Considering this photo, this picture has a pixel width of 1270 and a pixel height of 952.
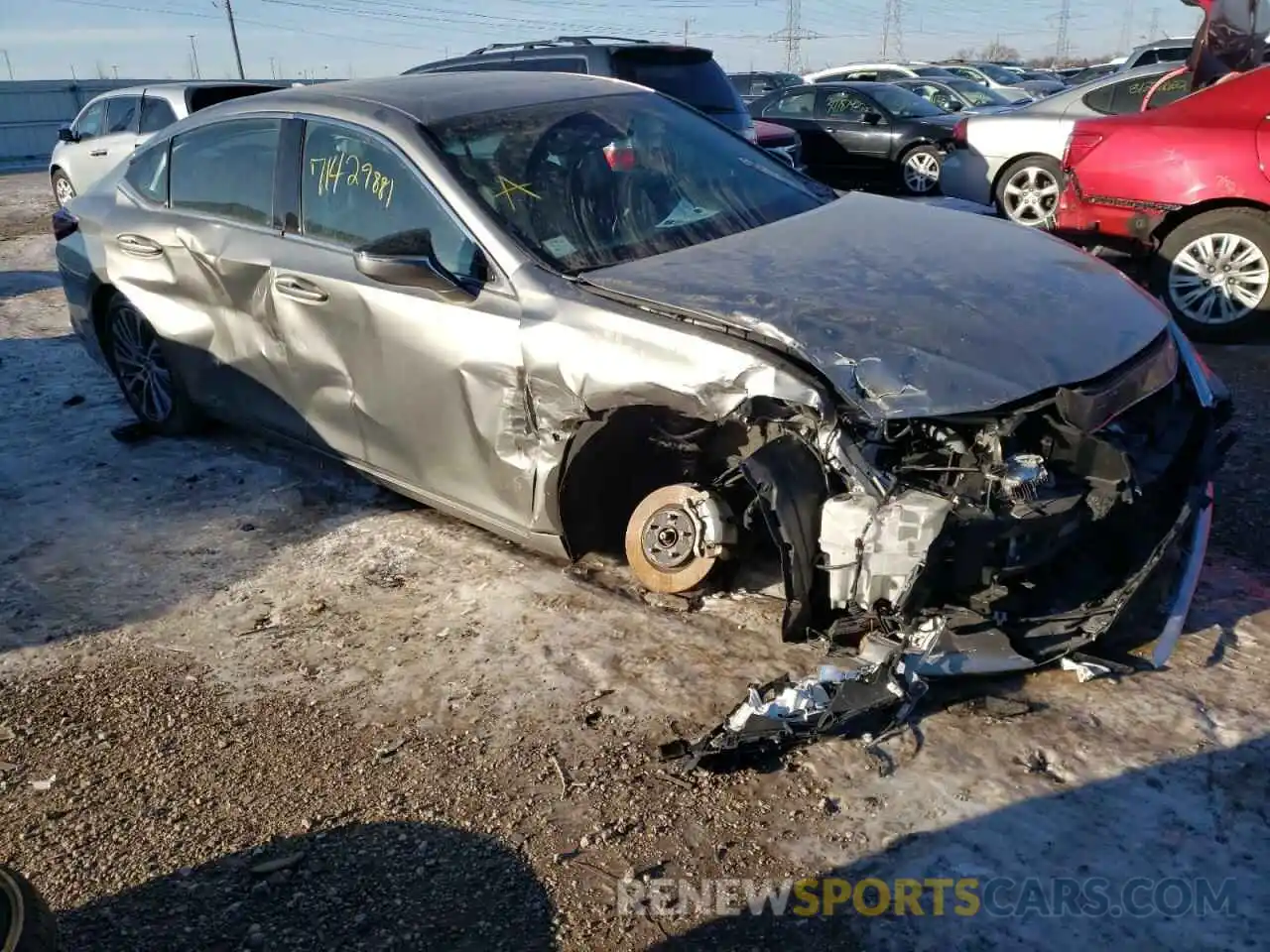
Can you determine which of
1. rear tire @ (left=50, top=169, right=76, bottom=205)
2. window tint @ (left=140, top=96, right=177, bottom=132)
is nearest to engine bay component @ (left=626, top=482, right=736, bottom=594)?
window tint @ (left=140, top=96, right=177, bottom=132)

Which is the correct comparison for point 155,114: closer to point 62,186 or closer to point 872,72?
point 62,186

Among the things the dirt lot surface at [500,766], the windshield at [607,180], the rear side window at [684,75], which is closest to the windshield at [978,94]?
the rear side window at [684,75]

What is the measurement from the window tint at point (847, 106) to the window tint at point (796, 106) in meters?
0.23

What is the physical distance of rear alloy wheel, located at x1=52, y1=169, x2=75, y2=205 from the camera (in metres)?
13.4

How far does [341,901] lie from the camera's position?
2.48 meters

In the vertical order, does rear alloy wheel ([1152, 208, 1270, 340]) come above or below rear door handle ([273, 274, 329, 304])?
below

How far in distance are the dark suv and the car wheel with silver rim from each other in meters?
4.29

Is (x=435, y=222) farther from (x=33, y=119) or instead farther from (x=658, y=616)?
(x=33, y=119)

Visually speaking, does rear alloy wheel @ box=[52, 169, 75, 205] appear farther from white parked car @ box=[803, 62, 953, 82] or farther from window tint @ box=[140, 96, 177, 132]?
white parked car @ box=[803, 62, 953, 82]

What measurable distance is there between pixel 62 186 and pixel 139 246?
34.0 ft

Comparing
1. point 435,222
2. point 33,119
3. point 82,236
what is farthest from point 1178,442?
point 33,119

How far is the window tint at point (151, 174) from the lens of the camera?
16.5 feet

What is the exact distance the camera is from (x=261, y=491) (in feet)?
15.9

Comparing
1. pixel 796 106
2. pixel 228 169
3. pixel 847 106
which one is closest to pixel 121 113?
pixel 796 106
